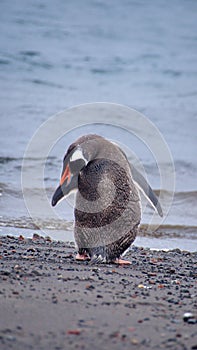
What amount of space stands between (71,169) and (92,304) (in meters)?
2.08

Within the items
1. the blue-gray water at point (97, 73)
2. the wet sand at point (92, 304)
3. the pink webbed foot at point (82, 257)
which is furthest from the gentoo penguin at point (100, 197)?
the blue-gray water at point (97, 73)

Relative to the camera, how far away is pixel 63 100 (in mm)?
22391

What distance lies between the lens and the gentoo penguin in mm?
6926

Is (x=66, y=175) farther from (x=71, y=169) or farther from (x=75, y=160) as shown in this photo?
(x=75, y=160)

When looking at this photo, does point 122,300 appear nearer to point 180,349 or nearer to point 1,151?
point 180,349

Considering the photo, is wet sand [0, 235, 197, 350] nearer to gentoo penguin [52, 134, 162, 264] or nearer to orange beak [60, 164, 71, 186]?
gentoo penguin [52, 134, 162, 264]

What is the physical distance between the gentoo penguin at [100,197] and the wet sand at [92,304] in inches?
10.0

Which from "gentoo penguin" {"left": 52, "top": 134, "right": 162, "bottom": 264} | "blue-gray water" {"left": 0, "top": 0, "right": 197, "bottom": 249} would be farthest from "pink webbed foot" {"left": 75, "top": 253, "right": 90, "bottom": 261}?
"blue-gray water" {"left": 0, "top": 0, "right": 197, "bottom": 249}

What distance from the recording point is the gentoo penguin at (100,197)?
22.7 feet

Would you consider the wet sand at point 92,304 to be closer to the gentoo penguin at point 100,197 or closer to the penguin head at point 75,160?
the gentoo penguin at point 100,197

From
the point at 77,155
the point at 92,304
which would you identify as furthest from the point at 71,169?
the point at 92,304

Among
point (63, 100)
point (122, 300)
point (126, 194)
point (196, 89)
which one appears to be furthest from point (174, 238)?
point (196, 89)

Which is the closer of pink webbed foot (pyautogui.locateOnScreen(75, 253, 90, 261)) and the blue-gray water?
pink webbed foot (pyautogui.locateOnScreen(75, 253, 90, 261))

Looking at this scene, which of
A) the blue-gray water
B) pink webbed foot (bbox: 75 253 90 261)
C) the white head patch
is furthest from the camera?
the blue-gray water
